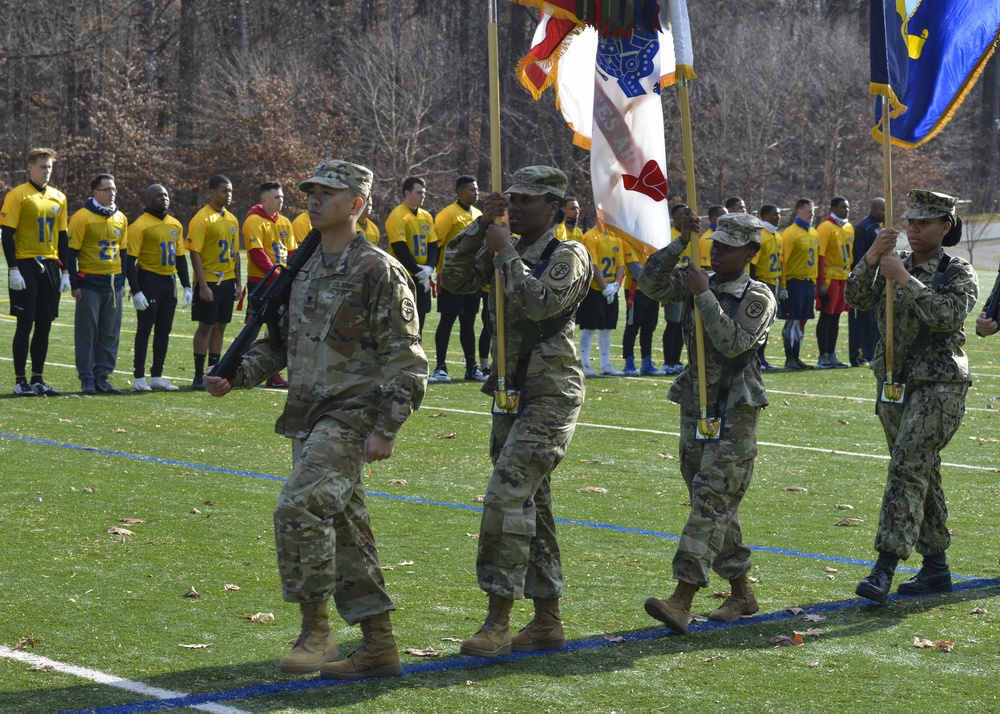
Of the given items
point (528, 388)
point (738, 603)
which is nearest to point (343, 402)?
point (528, 388)

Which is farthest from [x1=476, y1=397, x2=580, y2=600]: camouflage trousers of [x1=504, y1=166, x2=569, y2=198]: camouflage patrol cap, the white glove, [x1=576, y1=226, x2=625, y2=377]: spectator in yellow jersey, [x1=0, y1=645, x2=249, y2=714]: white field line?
[x1=576, y1=226, x2=625, y2=377]: spectator in yellow jersey

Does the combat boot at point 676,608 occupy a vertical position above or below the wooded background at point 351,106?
below

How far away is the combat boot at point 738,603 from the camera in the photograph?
7.02 meters

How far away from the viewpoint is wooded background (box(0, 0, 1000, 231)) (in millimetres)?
52125

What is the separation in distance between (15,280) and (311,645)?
905 cm

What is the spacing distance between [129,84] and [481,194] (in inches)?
580

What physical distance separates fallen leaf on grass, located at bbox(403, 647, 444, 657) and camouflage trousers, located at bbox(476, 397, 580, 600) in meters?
0.37

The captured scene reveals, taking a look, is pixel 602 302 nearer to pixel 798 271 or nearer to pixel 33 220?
pixel 798 271

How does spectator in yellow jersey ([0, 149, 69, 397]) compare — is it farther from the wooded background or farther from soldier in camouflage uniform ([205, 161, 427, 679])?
the wooded background

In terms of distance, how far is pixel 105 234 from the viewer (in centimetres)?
1472

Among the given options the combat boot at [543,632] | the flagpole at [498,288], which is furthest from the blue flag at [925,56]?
the combat boot at [543,632]

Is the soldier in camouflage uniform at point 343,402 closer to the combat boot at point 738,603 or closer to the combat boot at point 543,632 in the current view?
the combat boot at point 543,632

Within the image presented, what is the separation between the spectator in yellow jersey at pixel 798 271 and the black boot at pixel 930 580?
11.8 metres

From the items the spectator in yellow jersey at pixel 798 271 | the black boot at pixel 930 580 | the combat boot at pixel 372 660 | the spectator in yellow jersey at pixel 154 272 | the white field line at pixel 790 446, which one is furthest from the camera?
the spectator in yellow jersey at pixel 798 271
